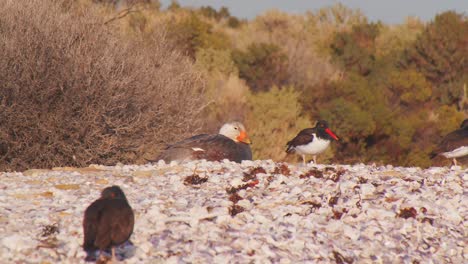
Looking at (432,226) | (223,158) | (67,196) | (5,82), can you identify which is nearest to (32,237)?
Result: (67,196)

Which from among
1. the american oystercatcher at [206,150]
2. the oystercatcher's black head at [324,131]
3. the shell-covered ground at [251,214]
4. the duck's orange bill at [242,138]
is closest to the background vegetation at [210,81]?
the duck's orange bill at [242,138]

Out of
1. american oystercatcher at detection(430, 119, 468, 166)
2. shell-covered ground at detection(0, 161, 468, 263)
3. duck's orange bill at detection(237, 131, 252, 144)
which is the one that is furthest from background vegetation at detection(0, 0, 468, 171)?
american oystercatcher at detection(430, 119, 468, 166)

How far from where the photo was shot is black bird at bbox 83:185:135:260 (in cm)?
817

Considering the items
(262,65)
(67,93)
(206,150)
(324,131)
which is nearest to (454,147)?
(324,131)

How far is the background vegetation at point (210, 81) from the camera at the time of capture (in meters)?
18.2

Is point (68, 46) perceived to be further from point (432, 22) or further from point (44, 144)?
point (432, 22)

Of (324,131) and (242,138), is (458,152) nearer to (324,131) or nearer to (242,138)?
(324,131)

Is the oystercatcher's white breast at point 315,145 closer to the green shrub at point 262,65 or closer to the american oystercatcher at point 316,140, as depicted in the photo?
the american oystercatcher at point 316,140

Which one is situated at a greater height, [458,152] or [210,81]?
[210,81]

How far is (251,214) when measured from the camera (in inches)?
405

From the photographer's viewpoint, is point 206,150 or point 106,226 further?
point 206,150

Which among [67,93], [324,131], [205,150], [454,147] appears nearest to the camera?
[205,150]

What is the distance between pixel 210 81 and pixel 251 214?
23.4 meters

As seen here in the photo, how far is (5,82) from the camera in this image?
17578 millimetres
